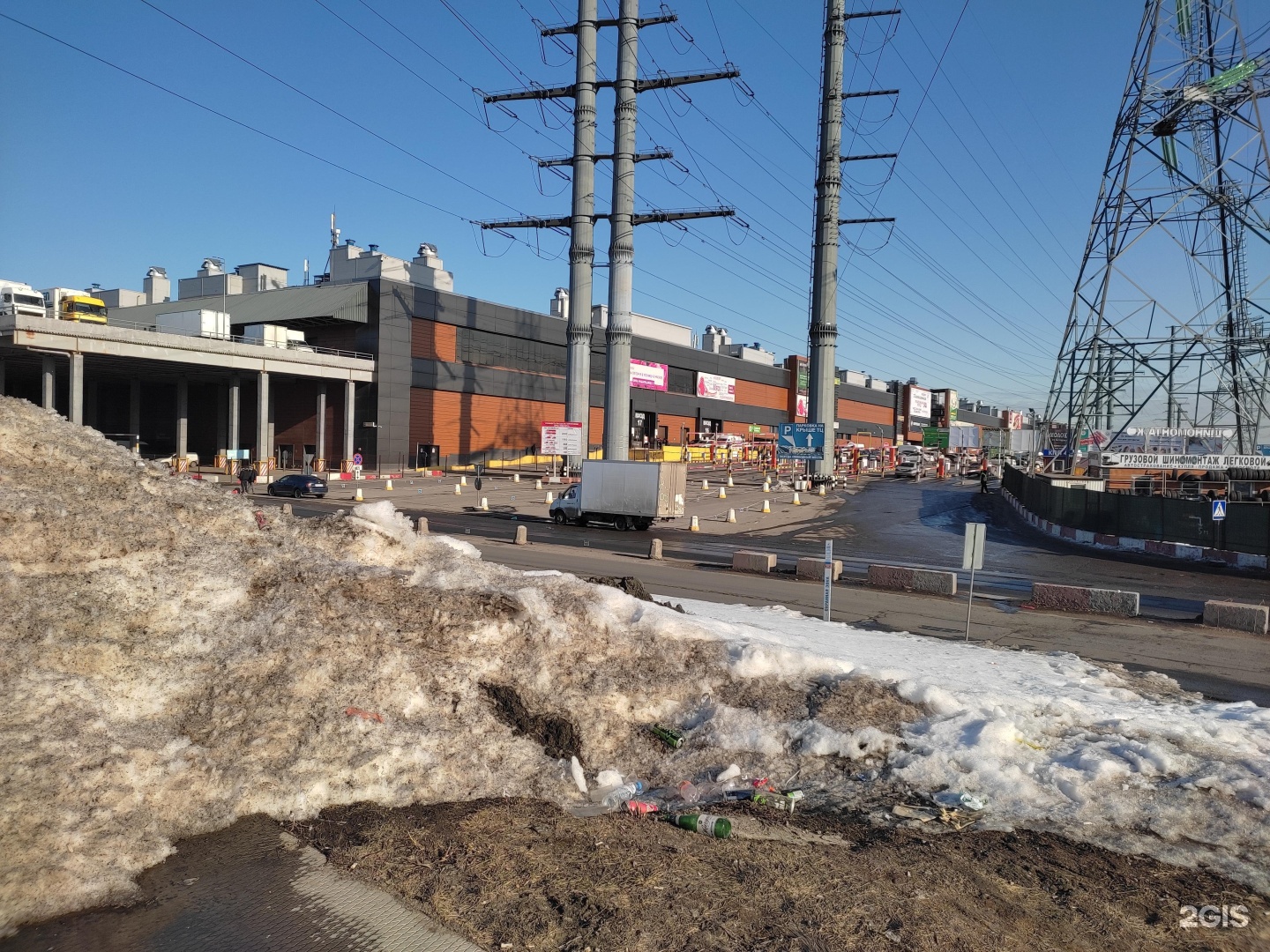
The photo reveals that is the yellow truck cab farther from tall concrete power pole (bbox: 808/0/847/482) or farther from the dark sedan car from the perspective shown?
tall concrete power pole (bbox: 808/0/847/482)

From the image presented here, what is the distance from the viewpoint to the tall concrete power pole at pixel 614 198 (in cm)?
4706

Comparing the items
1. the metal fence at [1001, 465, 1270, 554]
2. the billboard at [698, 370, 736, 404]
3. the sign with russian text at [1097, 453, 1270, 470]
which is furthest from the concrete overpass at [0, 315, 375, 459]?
the sign with russian text at [1097, 453, 1270, 470]

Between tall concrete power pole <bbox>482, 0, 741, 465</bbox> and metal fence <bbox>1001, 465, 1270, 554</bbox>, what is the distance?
2255 cm

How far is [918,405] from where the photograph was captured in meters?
145

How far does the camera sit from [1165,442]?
39.4m

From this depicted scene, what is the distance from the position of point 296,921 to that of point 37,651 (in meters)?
3.57

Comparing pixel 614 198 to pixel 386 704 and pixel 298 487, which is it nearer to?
pixel 298 487

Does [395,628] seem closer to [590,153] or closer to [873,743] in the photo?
[873,743]

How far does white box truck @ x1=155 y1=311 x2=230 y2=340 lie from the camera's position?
5247 centimetres

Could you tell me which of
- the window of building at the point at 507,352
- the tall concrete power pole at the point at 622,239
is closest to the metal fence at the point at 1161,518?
the tall concrete power pole at the point at 622,239

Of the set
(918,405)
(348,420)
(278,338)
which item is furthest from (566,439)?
(918,405)

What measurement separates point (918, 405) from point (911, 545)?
119758 millimetres

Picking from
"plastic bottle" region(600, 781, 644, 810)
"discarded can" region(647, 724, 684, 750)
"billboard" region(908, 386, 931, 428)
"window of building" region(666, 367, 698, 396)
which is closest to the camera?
"plastic bottle" region(600, 781, 644, 810)

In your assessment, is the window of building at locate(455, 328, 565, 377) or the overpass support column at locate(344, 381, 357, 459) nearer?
the overpass support column at locate(344, 381, 357, 459)
